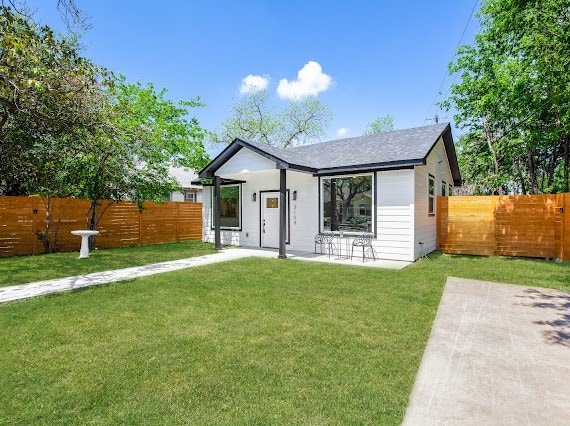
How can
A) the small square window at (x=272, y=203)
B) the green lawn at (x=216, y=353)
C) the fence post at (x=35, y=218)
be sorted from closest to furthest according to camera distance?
the green lawn at (x=216, y=353) → the fence post at (x=35, y=218) → the small square window at (x=272, y=203)

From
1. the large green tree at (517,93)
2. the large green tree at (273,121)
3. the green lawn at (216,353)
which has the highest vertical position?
the large green tree at (273,121)

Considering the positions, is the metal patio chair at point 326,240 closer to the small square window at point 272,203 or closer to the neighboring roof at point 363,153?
the neighboring roof at point 363,153

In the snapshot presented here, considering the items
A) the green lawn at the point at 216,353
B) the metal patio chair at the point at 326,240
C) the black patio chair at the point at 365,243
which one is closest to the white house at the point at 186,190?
the metal patio chair at the point at 326,240

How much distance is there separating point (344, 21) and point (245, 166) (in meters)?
8.17

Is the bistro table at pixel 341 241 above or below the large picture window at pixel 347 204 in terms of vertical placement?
below

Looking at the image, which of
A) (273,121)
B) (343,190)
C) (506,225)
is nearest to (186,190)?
(273,121)

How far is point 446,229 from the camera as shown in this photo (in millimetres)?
11188

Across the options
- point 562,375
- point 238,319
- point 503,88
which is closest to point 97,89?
point 238,319

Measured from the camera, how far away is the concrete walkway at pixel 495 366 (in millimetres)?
2415

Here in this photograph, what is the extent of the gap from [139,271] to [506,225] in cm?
1110

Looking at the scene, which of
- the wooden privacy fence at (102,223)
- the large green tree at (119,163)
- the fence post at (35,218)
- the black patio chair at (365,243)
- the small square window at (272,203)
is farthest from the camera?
the small square window at (272,203)

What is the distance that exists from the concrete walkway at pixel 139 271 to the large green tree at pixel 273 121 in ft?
67.1

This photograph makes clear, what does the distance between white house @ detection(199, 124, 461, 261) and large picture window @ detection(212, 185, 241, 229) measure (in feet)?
0.14

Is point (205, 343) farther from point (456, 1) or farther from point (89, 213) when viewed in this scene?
point (456, 1)
